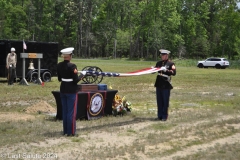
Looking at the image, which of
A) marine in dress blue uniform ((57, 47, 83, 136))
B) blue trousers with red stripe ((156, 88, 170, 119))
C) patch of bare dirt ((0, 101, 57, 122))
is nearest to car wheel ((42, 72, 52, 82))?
patch of bare dirt ((0, 101, 57, 122))

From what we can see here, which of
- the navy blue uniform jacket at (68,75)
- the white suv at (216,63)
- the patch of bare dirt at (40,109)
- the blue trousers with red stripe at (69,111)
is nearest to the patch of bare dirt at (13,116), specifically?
the patch of bare dirt at (40,109)

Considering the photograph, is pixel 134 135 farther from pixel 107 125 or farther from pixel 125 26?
pixel 125 26

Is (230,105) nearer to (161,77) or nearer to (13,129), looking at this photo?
(161,77)

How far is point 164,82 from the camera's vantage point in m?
10.7

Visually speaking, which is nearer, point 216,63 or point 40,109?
point 40,109

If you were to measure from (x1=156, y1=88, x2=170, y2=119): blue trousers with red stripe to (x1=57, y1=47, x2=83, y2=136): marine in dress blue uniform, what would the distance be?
10.1 feet

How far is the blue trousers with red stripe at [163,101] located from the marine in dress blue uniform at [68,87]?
10.1ft

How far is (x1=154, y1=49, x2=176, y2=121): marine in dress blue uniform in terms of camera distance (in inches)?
416

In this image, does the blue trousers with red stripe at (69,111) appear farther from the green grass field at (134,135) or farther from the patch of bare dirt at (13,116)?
the patch of bare dirt at (13,116)

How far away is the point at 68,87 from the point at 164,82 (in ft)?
10.6

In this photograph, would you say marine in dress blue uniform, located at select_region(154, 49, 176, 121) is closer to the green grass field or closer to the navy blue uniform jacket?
the green grass field

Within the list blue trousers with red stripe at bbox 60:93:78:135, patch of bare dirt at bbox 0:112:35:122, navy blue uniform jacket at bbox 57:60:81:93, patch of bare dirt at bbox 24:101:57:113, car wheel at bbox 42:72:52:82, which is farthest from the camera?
car wheel at bbox 42:72:52:82

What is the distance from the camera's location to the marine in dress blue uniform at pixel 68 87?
823 centimetres

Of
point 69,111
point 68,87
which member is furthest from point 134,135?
point 68,87
